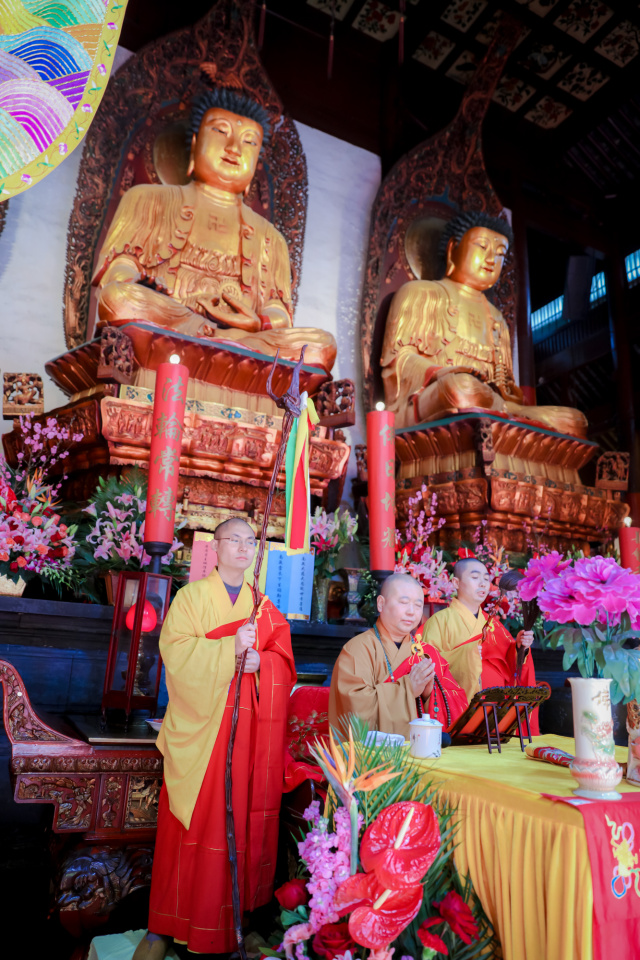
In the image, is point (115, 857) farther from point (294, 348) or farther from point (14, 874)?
point (294, 348)

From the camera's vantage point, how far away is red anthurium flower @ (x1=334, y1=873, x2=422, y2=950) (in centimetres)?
129

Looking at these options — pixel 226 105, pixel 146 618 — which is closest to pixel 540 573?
pixel 146 618

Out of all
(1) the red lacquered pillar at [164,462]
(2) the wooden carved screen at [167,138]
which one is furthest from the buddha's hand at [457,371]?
(1) the red lacquered pillar at [164,462]

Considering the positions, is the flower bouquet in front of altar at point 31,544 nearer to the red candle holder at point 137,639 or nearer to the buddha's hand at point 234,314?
the red candle holder at point 137,639

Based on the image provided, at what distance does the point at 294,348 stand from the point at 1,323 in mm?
2085

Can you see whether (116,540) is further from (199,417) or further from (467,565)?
(467,565)

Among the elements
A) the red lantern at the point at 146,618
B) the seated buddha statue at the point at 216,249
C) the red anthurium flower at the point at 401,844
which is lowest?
the red anthurium flower at the point at 401,844

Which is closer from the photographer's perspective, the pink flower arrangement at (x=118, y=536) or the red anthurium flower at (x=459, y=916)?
the red anthurium flower at (x=459, y=916)

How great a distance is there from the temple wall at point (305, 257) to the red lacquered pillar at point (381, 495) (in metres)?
2.68

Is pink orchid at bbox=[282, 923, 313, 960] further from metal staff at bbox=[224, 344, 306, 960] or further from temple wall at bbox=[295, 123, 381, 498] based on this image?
temple wall at bbox=[295, 123, 381, 498]

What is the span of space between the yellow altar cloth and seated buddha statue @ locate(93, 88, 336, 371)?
3.75 m

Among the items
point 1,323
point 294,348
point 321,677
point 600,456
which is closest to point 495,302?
point 600,456

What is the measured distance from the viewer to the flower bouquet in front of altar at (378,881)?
130 centimetres

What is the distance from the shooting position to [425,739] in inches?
67.1
